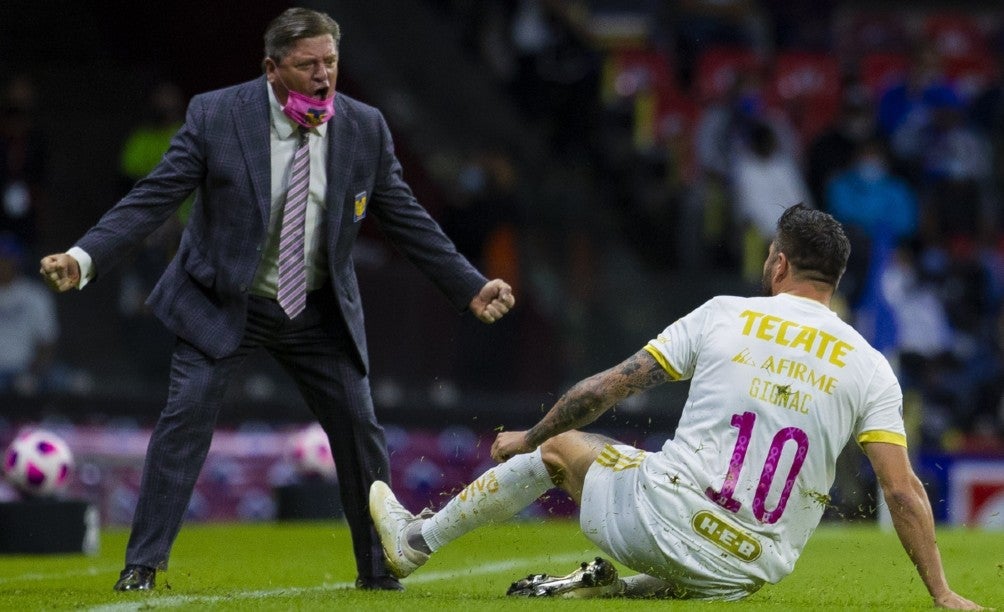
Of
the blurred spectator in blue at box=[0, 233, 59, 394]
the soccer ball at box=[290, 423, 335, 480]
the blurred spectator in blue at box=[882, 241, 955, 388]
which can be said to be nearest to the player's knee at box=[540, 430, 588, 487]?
the soccer ball at box=[290, 423, 335, 480]

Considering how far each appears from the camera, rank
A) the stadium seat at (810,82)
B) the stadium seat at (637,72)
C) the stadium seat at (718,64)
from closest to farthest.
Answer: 1. the stadium seat at (810,82)
2. the stadium seat at (718,64)
3. the stadium seat at (637,72)

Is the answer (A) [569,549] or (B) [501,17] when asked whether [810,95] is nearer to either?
(B) [501,17]

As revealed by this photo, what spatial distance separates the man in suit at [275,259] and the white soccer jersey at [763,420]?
1.14 metres

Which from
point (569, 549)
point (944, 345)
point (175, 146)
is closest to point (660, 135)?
point (944, 345)

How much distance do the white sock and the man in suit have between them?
724 millimetres

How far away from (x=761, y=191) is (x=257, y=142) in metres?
9.10

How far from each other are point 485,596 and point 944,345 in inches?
402

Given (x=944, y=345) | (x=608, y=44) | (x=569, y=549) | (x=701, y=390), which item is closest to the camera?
(x=701, y=390)

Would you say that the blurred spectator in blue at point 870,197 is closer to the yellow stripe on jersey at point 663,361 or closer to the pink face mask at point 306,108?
the pink face mask at point 306,108

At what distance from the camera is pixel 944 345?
15.5 metres

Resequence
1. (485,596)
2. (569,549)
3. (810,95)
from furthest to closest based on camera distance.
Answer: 1. (810,95)
2. (569,549)
3. (485,596)

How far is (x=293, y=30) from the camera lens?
244 inches

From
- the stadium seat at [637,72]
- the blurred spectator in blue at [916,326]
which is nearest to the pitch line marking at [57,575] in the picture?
the blurred spectator in blue at [916,326]

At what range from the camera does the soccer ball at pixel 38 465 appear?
31.6 ft
